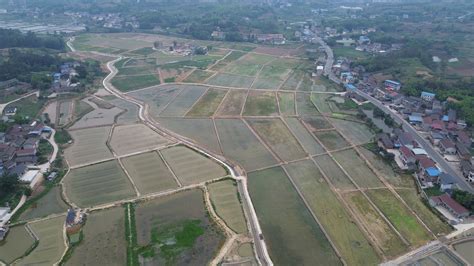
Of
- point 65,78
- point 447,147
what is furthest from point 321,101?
point 65,78

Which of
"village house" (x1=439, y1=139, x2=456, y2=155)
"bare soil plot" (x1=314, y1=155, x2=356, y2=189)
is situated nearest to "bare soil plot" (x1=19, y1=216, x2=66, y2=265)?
"bare soil plot" (x1=314, y1=155, x2=356, y2=189)

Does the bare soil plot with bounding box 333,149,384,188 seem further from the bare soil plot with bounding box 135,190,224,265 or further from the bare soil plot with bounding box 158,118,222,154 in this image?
the bare soil plot with bounding box 135,190,224,265

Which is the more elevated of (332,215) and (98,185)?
(98,185)

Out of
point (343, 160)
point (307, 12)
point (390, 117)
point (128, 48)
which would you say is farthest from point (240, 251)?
point (307, 12)

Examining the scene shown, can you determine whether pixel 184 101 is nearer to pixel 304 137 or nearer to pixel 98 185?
pixel 304 137

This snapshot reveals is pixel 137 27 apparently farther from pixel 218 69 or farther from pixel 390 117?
pixel 390 117
